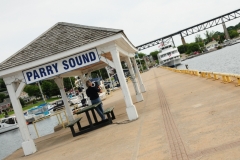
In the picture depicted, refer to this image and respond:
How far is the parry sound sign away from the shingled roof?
453mm

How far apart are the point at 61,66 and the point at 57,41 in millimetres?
1228

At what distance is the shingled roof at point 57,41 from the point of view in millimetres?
11328

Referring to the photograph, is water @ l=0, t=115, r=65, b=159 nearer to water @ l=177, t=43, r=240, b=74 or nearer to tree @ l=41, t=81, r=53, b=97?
water @ l=177, t=43, r=240, b=74

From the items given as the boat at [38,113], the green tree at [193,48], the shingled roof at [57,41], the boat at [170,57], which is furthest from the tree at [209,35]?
the shingled roof at [57,41]

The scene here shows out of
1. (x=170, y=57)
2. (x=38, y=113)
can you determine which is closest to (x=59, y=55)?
(x=38, y=113)

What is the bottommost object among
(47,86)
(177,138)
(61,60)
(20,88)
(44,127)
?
(44,127)

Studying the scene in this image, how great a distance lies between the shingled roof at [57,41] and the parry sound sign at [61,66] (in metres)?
0.45

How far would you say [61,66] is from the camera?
11.6 meters

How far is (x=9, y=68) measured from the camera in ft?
37.3

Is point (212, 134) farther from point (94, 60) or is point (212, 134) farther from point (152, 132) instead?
point (94, 60)

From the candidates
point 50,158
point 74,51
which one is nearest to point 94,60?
point 74,51

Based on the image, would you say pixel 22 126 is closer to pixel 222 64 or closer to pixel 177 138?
pixel 177 138

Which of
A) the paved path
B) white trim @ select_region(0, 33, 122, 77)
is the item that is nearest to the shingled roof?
white trim @ select_region(0, 33, 122, 77)

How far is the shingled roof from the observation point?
11.3 m
